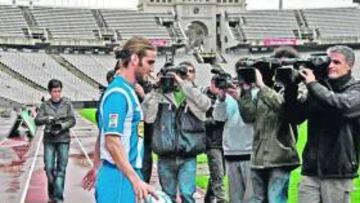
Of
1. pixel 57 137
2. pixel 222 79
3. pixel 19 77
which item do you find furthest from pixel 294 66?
pixel 19 77

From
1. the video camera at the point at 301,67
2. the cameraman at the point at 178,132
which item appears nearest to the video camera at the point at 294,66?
the video camera at the point at 301,67

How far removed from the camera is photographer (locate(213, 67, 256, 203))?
29.8ft

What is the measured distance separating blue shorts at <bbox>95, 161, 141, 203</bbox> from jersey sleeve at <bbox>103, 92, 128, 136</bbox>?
0.90 feet

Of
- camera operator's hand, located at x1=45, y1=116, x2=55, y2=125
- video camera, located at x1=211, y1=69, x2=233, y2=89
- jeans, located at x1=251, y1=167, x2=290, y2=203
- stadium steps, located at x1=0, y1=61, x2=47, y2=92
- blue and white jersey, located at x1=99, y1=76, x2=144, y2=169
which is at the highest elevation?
stadium steps, located at x1=0, y1=61, x2=47, y2=92

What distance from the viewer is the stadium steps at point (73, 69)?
68.7 m

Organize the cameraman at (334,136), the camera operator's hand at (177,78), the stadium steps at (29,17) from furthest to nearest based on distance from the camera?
1. the stadium steps at (29,17)
2. the camera operator's hand at (177,78)
3. the cameraman at (334,136)

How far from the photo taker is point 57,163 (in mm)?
11961

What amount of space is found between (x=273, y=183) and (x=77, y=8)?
7842 cm

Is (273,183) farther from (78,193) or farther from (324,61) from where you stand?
(78,193)

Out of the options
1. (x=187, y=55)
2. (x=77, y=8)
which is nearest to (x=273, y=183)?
(x=187, y=55)

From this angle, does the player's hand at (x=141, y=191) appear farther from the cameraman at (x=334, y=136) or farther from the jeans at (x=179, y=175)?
the jeans at (x=179, y=175)

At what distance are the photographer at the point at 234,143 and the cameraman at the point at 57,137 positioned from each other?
10.0 feet

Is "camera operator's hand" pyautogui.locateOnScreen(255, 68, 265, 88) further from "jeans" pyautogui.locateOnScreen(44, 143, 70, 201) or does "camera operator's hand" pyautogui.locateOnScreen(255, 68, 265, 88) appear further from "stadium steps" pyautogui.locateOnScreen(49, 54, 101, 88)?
"stadium steps" pyautogui.locateOnScreen(49, 54, 101, 88)

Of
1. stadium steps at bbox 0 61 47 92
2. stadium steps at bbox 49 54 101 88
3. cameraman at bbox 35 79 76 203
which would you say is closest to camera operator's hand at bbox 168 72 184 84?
cameraman at bbox 35 79 76 203
